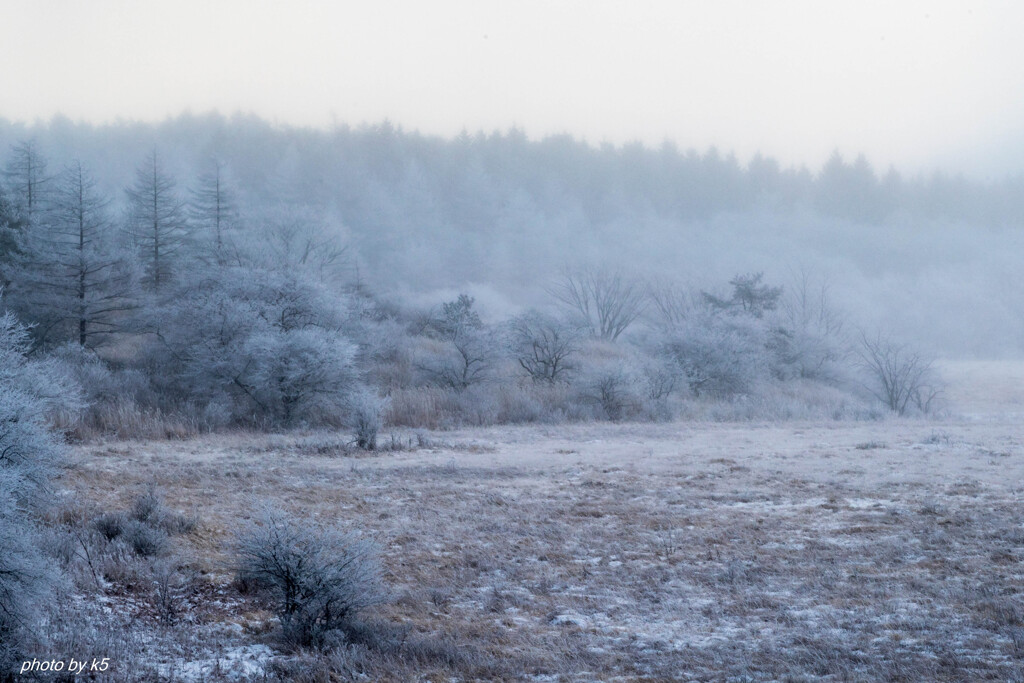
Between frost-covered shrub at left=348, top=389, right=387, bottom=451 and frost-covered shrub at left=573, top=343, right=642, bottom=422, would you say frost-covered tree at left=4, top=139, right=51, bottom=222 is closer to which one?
frost-covered shrub at left=573, top=343, right=642, bottom=422

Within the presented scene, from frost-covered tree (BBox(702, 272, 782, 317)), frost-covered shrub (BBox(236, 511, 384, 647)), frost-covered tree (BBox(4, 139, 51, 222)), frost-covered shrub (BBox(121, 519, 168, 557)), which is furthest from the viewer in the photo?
frost-covered tree (BBox(702, 272, 782, 317))

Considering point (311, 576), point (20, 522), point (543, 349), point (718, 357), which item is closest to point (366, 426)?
point (20, 522)

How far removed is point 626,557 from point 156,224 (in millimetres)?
34630

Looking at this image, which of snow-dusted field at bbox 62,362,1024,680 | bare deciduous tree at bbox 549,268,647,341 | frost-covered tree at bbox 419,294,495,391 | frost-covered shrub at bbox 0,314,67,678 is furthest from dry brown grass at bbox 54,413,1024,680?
bare deciduous tree at bbox 549,268,647,341

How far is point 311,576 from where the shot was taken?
5809 millimetres

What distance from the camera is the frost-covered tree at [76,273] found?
92.3 ft

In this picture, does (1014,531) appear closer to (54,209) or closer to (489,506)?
(489,506)

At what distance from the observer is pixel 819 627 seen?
5.62 m

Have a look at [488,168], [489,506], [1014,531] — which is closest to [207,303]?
[489,506]

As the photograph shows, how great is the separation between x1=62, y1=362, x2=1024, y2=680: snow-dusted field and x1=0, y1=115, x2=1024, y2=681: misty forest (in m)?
0.04

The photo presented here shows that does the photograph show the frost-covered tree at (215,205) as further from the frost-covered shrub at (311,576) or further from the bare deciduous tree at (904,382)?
the frost-covered shrub at (311,576)

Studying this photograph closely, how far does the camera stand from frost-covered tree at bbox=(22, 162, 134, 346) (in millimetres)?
28141

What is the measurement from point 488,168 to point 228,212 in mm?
46821

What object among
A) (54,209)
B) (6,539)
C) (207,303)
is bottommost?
(6,539)
